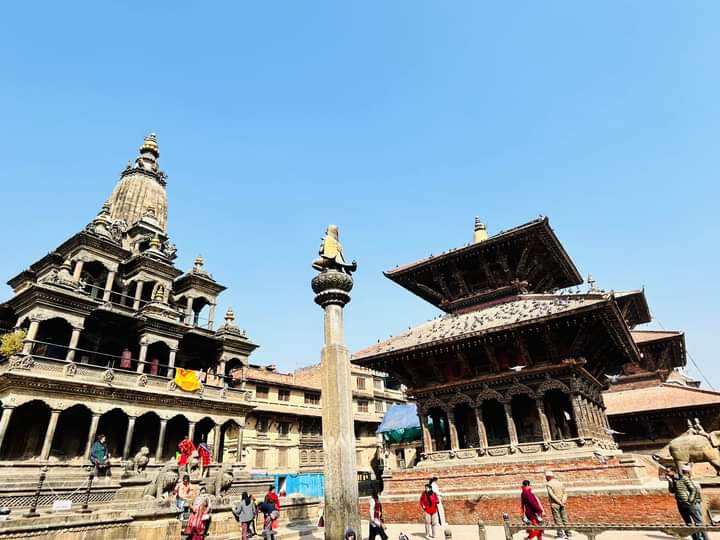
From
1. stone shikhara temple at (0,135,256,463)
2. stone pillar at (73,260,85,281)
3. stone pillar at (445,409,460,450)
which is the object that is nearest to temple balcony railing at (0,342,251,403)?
stone shikhara temple at (0,135,256,463)

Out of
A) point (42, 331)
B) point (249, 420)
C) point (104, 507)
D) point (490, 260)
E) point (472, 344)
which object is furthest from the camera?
point (249, 420)

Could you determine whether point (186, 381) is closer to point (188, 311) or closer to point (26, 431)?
point (188, 311)

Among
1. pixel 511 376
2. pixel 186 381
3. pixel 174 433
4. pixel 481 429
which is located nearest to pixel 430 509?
pixel 481 429

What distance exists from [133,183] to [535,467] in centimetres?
3964

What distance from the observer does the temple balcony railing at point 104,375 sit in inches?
890

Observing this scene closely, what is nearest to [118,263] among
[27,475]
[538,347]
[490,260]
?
[27,475]

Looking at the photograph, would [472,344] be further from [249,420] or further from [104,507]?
[249,420]

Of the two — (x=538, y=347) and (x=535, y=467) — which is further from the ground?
(x=538, y=347)

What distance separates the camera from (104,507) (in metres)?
16.7

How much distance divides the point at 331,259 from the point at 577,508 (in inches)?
503

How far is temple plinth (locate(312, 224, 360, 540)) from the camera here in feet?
28.6

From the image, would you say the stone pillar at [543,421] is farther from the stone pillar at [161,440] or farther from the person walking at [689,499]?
the stone pillar at [161,440]

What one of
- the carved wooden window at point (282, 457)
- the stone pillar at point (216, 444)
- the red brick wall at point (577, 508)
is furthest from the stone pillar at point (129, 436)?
the carved wooden window at point (282, 457)

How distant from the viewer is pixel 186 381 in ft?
96.5
